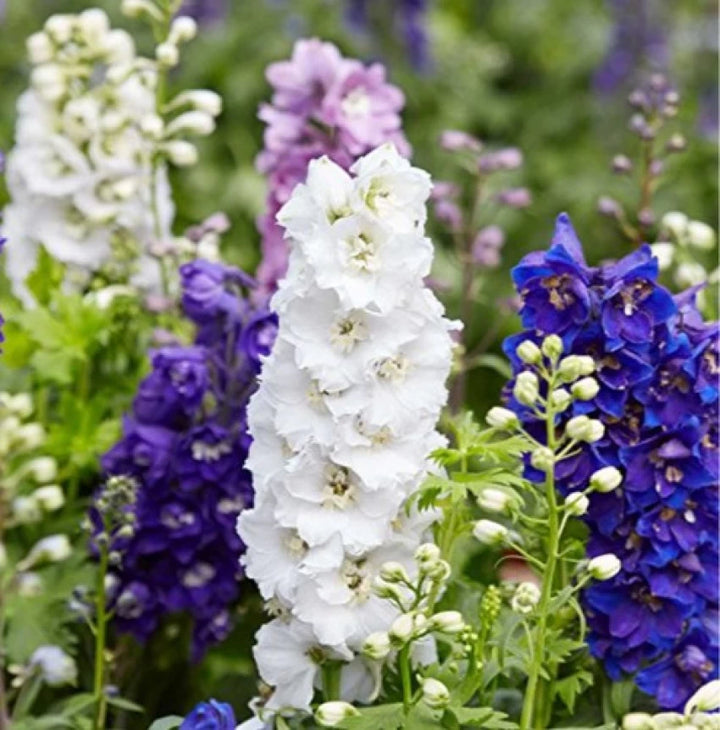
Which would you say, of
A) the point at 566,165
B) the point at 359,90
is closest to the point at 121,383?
the point at 359,90

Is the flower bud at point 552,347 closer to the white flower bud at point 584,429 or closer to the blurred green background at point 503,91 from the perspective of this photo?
the white flower bud at point 584,429

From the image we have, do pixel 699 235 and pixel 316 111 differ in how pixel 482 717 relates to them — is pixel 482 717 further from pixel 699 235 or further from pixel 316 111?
pixel 316 111

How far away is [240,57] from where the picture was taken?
636cm

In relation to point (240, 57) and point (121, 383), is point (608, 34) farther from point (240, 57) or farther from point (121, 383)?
point (121, 383)

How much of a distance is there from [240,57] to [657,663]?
→ 416 cm

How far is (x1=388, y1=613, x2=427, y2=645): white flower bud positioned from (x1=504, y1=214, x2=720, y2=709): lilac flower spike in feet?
1.04

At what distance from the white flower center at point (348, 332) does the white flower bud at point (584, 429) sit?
0.89 feet

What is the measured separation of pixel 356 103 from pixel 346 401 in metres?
1.01

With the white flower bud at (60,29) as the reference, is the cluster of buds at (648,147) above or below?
below

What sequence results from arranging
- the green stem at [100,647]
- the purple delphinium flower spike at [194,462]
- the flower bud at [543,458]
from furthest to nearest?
the purple delphinium flower spike at [194,462] < the green stem at [100,647] < the flower bud at [543,458]

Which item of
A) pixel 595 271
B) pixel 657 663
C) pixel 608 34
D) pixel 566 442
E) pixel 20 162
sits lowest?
pixel 657 663

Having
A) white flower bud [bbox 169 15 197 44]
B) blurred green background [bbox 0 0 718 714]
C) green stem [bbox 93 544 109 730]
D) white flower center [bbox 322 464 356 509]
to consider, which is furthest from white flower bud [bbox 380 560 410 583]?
blurred green background [bbox 0 0 718 714]

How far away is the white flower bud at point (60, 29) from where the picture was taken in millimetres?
3316

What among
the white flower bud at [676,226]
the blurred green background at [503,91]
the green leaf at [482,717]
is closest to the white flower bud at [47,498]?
the green leaf at [482,717]
